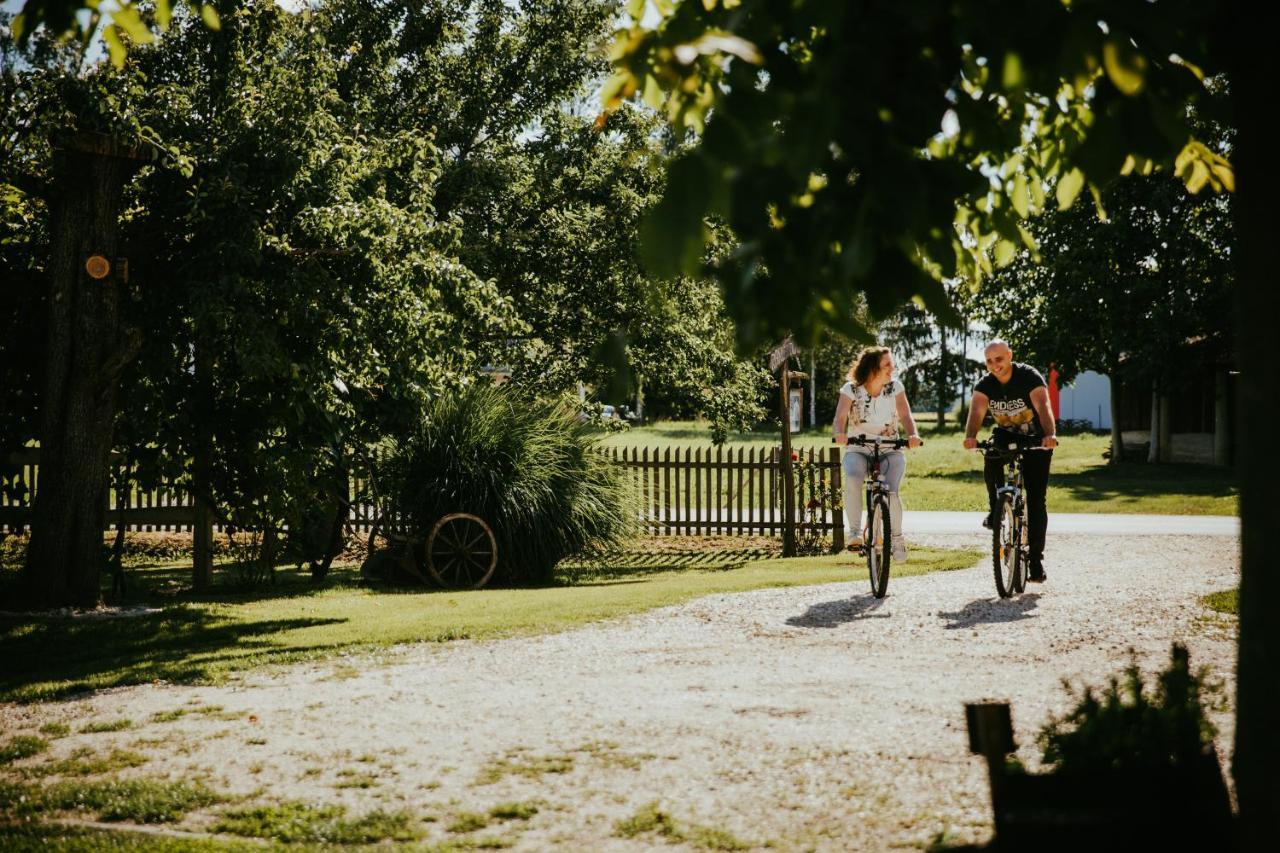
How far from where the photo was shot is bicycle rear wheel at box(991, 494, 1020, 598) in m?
9.38

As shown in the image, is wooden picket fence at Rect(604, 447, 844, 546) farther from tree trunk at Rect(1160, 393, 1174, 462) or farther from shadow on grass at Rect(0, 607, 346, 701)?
tree trunk at Rect(1160, 393, 1174, 462)

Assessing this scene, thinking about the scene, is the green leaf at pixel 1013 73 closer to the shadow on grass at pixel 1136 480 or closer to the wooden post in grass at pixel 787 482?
the wooden post in grass at pixel 787 482

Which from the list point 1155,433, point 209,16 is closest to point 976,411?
point 209,16

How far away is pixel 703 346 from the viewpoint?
19.3 m

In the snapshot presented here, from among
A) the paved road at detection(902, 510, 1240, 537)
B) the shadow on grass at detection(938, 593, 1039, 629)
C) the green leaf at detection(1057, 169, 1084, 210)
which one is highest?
the green leaf at detection(1057, 169, 1084, 210)

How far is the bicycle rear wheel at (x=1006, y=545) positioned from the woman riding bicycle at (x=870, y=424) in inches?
33.4

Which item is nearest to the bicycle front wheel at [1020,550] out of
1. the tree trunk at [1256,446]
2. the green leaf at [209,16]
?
the tree trunk at [1256,446]

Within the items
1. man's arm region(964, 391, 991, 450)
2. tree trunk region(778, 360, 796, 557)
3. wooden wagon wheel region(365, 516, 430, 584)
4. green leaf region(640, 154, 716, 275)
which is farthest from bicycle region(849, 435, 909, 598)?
green leaf region(640, 154, 716, 275)

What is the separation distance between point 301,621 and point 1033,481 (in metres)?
6.17

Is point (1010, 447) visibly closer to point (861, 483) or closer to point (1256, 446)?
point (861, 483)

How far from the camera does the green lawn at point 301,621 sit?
7.56 metres

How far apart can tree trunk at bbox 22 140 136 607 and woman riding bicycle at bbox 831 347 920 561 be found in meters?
6.11

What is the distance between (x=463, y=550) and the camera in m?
12.8

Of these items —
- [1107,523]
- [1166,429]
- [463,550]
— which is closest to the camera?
[463,550]
